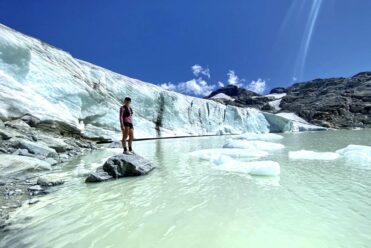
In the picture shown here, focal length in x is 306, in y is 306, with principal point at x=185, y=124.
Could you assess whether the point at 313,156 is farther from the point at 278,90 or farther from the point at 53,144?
the point at 278,90

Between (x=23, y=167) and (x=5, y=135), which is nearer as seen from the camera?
(x=23, y=167)

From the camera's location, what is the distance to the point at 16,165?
8.22 meters

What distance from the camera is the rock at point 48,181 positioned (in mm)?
7268

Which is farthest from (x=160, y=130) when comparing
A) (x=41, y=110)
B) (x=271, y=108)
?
(x=271, y=108)

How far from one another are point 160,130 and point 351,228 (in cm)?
2993

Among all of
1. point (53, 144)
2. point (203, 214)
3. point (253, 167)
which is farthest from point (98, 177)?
point (53, 144)

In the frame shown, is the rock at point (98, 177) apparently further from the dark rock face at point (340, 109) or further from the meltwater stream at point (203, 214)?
the dark rock face at point (340, 109)

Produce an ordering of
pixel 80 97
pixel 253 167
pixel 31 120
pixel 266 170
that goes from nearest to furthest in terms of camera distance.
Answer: pixel 266 170 → pixel 253 167 → pixel 31 120 → pixel 80 97

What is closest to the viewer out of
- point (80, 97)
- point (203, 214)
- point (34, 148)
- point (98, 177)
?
point (203, 214)

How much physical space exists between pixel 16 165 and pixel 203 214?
5.93 m

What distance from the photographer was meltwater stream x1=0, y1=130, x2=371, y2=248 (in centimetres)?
379

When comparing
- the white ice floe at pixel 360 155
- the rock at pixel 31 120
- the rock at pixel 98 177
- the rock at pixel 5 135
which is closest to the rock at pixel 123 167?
the rock at pixel 98 177

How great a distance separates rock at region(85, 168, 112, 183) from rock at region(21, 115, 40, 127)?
10.2 metres

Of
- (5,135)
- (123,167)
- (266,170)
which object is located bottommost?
(266,170)
